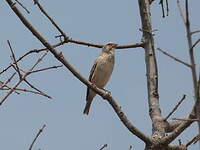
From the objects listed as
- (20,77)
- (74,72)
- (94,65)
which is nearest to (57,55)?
(74,72)

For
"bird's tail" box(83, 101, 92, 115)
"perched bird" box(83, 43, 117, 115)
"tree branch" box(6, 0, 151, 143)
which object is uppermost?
"perched bird" box(83, 43, 117, 115)

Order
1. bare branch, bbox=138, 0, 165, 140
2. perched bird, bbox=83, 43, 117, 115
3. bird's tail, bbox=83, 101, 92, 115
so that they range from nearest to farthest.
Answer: bare branch, bbox=138, 0, 165, 140, perched bird, bbox=83, 43, 117, 115, bird's tail, bbox=83, 101, 92, 115

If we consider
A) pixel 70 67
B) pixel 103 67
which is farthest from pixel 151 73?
pixel 103 67

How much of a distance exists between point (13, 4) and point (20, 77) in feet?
1.80

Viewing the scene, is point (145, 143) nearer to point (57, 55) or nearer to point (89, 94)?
point (57, 55)

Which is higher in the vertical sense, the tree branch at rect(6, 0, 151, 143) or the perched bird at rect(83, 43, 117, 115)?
the perched bird at rect(83, 43, 117, 115)

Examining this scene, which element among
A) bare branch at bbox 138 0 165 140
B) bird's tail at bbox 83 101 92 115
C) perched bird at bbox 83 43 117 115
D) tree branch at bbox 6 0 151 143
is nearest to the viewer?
tree branch at bbox 6 0 151 143

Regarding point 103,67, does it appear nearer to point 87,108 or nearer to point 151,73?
point 87,108

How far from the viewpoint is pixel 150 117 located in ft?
14.7

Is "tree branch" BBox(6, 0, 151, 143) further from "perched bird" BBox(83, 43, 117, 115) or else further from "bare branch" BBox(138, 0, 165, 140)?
"perched bird" BBox(83, 43, 117, 115)

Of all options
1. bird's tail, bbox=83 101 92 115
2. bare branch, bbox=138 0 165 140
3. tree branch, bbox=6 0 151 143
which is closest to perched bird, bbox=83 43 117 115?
bird's tail, bbox=83 101 92 115

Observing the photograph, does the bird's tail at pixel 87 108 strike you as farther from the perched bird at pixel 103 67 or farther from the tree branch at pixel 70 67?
the tree branch at pixel 70 67

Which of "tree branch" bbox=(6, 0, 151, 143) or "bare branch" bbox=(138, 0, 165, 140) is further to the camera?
"bare branch" bbox=(138, 0, 165, 140)

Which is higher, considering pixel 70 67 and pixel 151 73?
pixel 151 73
